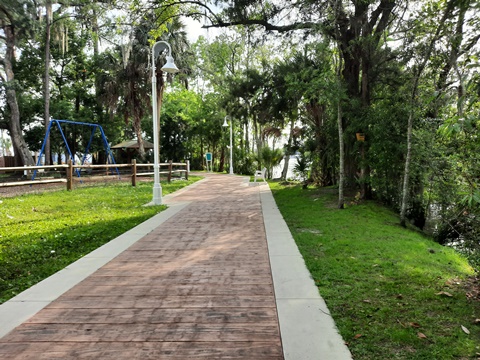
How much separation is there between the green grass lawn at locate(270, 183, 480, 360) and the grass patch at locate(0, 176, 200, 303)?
11.5 feet

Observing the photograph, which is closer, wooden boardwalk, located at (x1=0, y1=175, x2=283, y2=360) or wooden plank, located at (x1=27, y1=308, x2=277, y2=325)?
wooden boardwalk, located at (x1=0, y1=175, x2=283, y2=360)

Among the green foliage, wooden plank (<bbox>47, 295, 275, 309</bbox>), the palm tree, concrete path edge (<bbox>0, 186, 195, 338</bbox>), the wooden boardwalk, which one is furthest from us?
the green foliage

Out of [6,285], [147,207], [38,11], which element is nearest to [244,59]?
[38,11]

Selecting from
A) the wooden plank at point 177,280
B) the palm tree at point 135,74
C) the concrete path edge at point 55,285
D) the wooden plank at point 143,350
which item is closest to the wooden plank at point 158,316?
the concrete path edge at point 55,285

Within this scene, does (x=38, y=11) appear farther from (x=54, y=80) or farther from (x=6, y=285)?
(x=6, y=285)

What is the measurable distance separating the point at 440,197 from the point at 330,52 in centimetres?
479

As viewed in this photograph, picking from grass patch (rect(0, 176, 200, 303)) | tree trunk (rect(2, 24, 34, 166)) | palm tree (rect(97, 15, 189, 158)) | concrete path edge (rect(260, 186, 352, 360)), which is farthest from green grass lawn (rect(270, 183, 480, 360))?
tree trunk (rect(2, 24, 34, 166))

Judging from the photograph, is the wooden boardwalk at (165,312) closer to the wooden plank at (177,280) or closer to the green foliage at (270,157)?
the wooden plank at (177,280)

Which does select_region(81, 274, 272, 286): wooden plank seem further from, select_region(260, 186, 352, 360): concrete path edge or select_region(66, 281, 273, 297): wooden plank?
select_region(260, 186, 352, 360): concrete path edge

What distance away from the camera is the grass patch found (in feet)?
15.9

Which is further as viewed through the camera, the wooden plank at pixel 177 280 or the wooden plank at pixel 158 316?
the wooden plank at pixel 177 280

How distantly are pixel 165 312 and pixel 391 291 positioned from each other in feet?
7.67

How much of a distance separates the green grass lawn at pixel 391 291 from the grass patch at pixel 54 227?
11.5 feet

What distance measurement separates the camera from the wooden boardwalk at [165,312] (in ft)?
9.00
